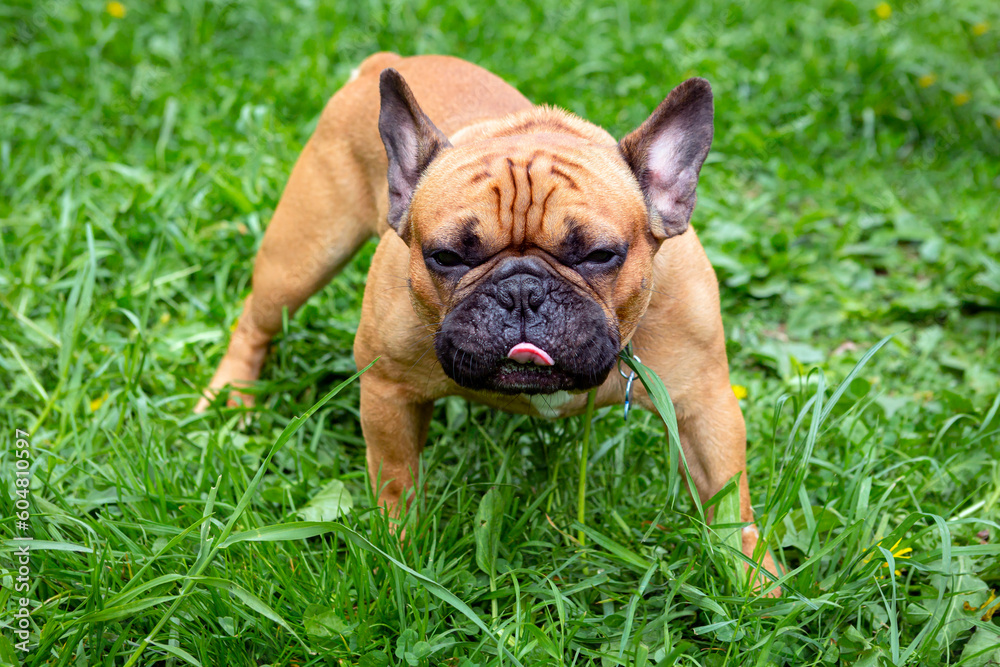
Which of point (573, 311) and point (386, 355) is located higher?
point (573, 311)

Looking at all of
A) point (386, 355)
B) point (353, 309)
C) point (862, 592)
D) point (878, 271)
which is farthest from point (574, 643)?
point (878, 271)

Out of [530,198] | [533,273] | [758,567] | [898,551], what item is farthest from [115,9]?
[898,551]

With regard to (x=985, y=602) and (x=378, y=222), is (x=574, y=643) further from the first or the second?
(x=378, y=222)

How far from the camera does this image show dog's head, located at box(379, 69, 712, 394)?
280 cm

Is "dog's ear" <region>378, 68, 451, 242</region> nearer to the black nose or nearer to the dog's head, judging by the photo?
the dog's head

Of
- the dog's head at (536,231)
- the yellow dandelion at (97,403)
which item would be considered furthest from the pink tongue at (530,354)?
→ the yellow dandelion at (97,403)

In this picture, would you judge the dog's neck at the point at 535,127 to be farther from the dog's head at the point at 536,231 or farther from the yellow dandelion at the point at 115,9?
the yellow dandelion at the point at 115,9

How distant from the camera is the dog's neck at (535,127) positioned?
346 centimetres

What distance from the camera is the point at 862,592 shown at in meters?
2.96

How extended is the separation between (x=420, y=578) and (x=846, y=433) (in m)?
2.15

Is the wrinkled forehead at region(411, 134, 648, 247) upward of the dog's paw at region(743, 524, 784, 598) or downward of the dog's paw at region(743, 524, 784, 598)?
upward

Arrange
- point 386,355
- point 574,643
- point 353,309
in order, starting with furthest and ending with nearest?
point 353,309, point 386,355, point 574,643

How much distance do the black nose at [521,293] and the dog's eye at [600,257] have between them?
0.75ft

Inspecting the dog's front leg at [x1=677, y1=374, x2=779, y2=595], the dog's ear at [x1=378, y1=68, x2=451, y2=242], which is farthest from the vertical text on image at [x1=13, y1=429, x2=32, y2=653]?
the dog's front leg at [x1=677, y1=374, x2=779, y2=595]
